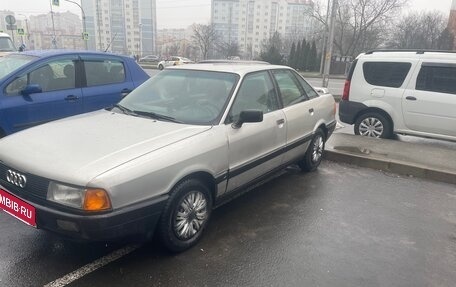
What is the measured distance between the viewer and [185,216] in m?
3.25

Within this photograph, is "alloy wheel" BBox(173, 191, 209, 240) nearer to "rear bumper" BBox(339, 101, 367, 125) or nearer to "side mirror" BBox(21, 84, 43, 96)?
"side mirror" BBox(21, 84, 43, 96)

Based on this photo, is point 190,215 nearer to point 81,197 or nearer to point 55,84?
point 81,197

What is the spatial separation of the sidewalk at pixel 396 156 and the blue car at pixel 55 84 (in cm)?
371

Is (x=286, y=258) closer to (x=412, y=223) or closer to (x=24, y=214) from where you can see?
(x=412, y=223)

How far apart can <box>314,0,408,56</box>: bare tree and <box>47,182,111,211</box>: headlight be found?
42.1 m

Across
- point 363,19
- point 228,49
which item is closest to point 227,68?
point 363,19

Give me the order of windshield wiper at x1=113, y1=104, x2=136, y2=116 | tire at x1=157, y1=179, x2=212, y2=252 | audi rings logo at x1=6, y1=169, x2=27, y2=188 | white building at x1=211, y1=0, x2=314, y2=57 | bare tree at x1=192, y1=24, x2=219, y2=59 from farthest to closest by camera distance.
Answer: white building at x1=211, y1=0, x2=314, y2=57 < bare tree at x1=192, y1=24, x2=219, y2=59 < windshield wiper at x1=113, y1=104, x2=136, y2=116 < tire at x1=157, y1=179, x2=212, y2=252 < audi rings logo at x1=6, y1=169, x2=27, y2=188

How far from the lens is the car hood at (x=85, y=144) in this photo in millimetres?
2729

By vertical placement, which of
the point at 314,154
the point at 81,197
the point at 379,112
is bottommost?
the point at 314,154

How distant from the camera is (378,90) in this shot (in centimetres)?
741

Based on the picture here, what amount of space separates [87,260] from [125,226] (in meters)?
0.67

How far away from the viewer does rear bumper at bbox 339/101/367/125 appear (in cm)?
767

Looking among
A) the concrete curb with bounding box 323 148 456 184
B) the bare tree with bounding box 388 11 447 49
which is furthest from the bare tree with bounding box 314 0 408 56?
the concrete curb with bounding box 323 148 456 184

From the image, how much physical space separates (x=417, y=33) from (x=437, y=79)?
58276 mm
